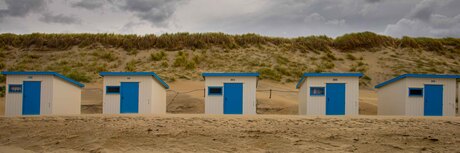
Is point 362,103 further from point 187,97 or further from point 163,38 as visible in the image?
point 163,38

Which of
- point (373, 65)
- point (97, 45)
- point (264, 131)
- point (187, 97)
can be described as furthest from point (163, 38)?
point (264, 131)

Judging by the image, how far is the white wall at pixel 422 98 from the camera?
21281 millimetres

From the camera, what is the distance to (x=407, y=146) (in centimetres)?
1344

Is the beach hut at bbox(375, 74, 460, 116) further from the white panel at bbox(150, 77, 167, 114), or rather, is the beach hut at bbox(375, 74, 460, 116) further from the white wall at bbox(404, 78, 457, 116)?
the white panel at bbox(150, 77, 167, 114)

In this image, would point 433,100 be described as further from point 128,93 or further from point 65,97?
point 65,97

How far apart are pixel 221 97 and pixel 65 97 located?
7.28 meters

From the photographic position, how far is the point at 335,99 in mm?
21453

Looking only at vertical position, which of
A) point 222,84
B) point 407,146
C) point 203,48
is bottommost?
point 407,146

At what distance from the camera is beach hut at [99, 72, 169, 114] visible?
843 inches

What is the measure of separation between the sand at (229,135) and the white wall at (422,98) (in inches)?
171

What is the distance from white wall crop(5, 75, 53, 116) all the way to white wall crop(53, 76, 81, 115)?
0.24 metres

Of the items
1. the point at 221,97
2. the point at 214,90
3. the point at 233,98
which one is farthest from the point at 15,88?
the point at 233,98

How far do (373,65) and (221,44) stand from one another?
14413mm

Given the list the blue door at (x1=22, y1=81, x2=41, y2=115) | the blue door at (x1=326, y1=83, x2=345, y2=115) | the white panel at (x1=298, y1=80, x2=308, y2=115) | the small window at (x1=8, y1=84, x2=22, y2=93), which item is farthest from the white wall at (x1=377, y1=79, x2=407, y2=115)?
the small window at (x1=8, y1=84, x2=22, y2=93)
